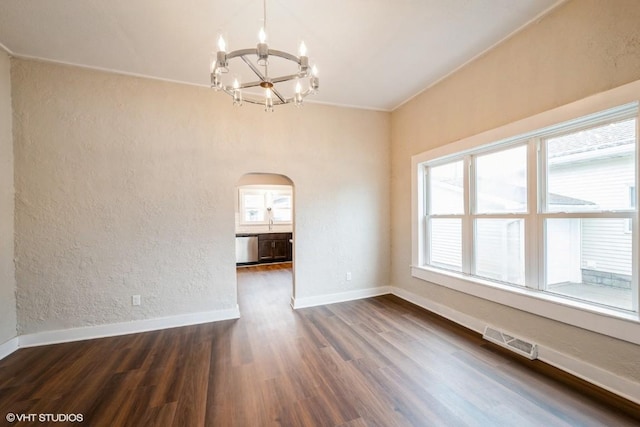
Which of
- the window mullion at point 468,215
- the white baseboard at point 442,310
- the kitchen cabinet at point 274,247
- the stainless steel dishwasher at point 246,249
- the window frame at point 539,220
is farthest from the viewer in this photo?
the kitchen cabinet at point 274,247

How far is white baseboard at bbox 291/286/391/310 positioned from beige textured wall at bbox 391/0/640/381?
2.57ft

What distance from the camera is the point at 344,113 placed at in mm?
4020

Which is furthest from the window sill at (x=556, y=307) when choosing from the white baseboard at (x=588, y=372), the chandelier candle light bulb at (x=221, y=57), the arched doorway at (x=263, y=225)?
the arched doorway at (x=263, y=225)

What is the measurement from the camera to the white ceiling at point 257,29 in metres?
2.08

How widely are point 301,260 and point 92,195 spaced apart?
8.73 feet

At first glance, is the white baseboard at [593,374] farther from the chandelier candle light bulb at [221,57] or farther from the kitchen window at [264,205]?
the kitchen window at [264,205]

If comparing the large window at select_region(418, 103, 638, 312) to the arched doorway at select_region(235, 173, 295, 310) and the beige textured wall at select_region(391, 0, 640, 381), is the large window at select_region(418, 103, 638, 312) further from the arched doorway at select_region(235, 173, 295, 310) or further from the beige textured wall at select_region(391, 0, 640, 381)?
the arched doorway at select_region(235, 173, 295, 310)

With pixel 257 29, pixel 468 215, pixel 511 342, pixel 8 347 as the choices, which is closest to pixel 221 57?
pixel 257 29

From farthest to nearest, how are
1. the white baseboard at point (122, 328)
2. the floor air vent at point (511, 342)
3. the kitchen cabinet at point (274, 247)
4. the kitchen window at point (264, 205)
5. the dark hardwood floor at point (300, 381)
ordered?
the kitchen window at point (264, 205), the kitchen cabinet at point (274, 247), the white baseboard at point (122, 328), the floor air vent at point (511, 342), the dark hardwood floor at point (300, 381)

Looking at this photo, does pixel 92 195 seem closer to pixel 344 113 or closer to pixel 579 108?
pixel 344 113

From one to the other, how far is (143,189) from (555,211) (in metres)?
A: 4.41

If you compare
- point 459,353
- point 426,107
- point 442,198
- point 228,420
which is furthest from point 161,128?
point 459,353

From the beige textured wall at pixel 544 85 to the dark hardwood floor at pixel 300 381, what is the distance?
0.30 m

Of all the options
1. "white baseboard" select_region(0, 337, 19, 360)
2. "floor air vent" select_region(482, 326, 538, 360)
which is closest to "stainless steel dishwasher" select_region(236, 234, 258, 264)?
"white baseboard" select_region(0, 337, 19, 360)
